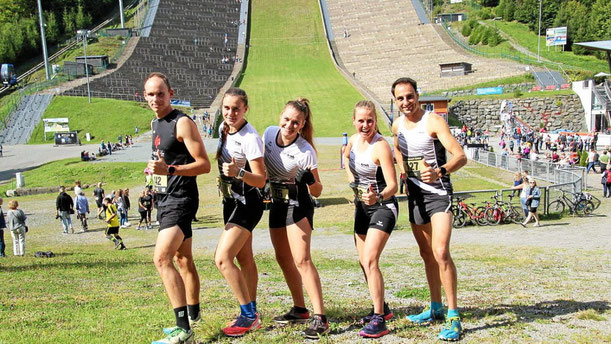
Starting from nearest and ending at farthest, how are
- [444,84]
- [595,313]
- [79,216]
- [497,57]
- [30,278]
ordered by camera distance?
[595,313] < [30,278] < [79,216] < [444,84] < [497,57]

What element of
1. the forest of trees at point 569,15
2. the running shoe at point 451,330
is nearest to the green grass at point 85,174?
the running shoe at point 451,330

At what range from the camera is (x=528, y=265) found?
32.7 feet

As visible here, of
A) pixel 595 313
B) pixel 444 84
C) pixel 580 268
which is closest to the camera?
pixel 595 313

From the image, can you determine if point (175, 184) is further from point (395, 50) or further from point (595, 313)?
point (395, 50)

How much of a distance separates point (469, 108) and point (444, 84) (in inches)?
326

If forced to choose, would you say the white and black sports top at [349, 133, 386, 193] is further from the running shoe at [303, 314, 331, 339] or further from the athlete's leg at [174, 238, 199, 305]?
the athlete's leg at [174, 238, 199, 305]

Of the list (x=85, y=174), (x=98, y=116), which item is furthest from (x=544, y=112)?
(x=98, y=116)

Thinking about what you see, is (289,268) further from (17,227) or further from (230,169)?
(17,227)

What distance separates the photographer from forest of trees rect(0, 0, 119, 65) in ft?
270

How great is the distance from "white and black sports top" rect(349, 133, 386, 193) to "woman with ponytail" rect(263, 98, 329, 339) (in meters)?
0.44

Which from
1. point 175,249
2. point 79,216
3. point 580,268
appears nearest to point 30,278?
point 175,249

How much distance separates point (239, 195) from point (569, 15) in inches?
3660

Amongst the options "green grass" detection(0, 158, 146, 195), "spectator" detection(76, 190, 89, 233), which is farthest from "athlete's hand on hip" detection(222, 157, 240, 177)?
"green grass" detection(0, 158, 146, 195)

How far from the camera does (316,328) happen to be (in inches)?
211
